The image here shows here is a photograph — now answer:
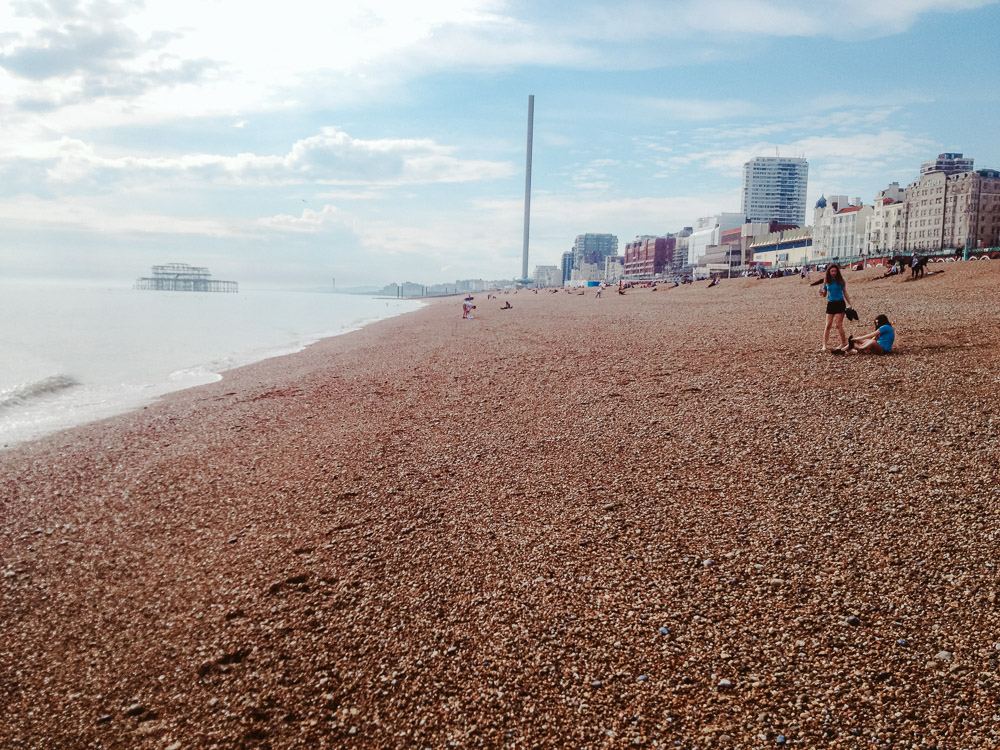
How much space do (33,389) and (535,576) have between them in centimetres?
1730

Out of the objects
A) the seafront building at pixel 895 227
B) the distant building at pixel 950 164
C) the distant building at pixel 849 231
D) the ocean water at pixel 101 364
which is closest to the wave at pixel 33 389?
the ocean water at pixel 101 364

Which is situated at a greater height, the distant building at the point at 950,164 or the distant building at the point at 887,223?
the distant building at the point at 950,164

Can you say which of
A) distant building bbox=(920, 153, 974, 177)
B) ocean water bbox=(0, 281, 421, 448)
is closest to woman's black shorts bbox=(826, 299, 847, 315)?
ocean water bbox=(0, 281, 421, 448)

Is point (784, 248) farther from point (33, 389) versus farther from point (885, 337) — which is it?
point (33, 389)

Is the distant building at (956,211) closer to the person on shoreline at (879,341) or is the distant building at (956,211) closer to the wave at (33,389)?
the person on shoreline at (879,341)

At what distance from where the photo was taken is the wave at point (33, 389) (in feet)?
50.5

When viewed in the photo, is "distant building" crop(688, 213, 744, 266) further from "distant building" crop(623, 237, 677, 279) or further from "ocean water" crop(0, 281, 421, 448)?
"ocean water" crop(0, 281, 421, 448)

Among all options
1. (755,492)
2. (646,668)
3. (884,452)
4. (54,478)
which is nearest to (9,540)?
(54,478)

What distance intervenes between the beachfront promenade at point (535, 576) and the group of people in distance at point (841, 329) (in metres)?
1.25

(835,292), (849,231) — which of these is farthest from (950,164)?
(835,292)

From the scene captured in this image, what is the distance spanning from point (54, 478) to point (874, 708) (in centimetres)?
961

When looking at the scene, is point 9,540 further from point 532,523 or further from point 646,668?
point 646,668

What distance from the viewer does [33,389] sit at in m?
16.8

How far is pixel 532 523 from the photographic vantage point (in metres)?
6.08
